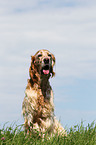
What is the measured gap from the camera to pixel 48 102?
798cm

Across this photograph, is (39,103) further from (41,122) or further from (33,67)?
(33,67)

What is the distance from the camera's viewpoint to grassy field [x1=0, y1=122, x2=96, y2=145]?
21.8 ft

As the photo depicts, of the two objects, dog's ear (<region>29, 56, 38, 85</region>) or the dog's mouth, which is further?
dog's ear (<region>29, 56, 38, 85</region>)

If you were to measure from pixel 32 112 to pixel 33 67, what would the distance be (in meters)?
1.33

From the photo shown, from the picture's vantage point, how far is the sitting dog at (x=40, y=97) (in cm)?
768

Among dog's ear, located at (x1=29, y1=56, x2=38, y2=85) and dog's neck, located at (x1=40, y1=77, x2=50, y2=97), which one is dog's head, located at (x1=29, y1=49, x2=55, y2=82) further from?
dog's neck, located at (x1=40, y1=77, x2=50, y2=97)

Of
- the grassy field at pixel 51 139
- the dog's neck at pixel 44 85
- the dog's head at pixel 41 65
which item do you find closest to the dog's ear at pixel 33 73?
the dog's head at pixel 41 65

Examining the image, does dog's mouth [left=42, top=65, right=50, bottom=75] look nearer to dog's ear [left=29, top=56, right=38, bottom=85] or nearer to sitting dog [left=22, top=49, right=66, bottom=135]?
sitting dog [left=22, top=49, right=66, bottom=135]

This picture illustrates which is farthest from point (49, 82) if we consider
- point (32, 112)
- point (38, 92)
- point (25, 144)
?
point (25, 144)

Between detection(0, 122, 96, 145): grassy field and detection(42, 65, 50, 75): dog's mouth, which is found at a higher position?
detection(42, 65, 50, 75): dog's mouth

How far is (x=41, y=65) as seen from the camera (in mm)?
7629

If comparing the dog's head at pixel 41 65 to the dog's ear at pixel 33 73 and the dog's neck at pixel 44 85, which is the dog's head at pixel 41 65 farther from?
the dog's neck at pixel 44 85

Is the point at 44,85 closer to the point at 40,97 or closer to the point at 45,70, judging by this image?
the point at 40,97

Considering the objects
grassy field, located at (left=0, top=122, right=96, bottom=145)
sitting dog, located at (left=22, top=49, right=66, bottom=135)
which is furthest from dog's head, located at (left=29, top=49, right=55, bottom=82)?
grassy field, located at (left=0, top=122, right=96, bottom=145)
